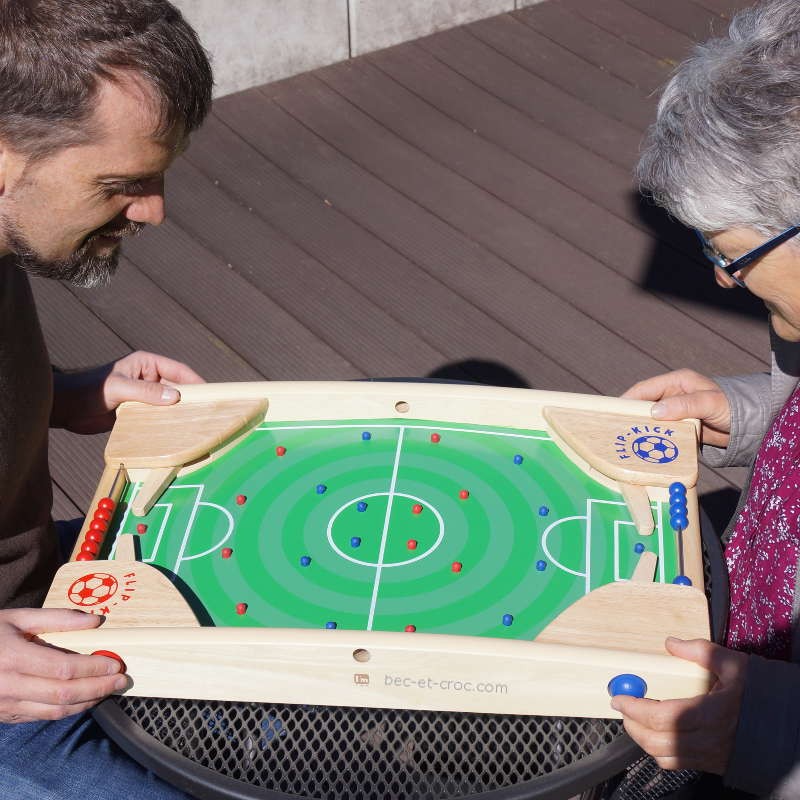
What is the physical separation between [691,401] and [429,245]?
1.67 m

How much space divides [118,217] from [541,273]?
5.78 ft

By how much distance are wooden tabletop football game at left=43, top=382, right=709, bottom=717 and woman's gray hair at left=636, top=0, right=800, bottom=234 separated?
0.37 meters

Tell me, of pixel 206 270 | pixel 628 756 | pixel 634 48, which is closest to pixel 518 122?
pixel 634 48

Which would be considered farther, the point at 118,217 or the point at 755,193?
the point at 118,217

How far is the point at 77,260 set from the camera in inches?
60.0

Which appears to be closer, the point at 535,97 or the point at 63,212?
the point at 63,212

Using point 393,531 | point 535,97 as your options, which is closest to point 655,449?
point 393,531

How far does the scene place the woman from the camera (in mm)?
1213

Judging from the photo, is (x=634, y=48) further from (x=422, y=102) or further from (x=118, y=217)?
(x=118, y=217)

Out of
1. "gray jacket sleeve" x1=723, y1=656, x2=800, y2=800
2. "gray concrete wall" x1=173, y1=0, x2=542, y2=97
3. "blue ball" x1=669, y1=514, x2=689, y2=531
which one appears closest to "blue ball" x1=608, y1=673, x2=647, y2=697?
"gray jacket sleeve" x1=723, y1=656, x2=800, y2=800

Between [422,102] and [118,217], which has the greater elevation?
[118,217]

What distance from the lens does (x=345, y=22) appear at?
3.91 metres

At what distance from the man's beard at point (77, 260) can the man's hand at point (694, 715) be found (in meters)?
0.93

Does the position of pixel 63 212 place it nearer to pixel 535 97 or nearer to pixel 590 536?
pixel 590 536
